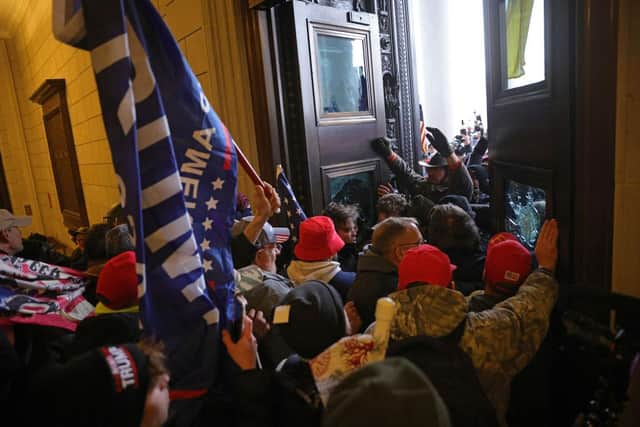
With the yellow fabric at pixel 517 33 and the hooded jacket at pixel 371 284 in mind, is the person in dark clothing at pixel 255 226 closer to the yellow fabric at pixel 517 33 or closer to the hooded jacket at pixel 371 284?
the hooded jacket at pixel 371 284

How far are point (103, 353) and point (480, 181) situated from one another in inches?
96.7

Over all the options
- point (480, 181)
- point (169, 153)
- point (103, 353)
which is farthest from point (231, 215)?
point (480, 181)

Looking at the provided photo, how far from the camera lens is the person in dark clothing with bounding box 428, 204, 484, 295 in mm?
1507

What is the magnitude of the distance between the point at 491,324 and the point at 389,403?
20.1 inches

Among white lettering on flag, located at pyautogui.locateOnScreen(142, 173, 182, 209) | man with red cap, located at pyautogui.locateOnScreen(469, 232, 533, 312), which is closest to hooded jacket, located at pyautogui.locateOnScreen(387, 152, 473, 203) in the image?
man with red cap, located at pyautogui.locateOnScreen(469, 232, 533, 312)

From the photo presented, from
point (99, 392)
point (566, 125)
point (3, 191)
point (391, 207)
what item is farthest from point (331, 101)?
Answer: point (3, 191)

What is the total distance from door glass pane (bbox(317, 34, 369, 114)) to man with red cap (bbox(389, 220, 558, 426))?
5.17 feet

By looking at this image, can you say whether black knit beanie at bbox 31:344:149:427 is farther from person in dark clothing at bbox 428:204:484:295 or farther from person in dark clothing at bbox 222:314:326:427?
person in dark clothing at bbox 428:204:484:295

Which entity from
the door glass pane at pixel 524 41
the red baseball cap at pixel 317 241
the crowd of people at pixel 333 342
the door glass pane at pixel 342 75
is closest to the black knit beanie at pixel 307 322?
the crowd of people at pixel 333 342

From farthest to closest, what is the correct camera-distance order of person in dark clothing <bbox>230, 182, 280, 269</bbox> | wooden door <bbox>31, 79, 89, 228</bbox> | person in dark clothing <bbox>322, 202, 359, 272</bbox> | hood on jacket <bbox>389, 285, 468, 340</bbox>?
wooden door <bbox>31, 79, 89, 228</bbox> < person in dark clothing <bbox>322, 202, 359, 272</bbox> < person in dark clothing <bbox>230, 182, 280, 269</bbox> < hood on jacket <bbox>389, 285, 468, 340</bbox>

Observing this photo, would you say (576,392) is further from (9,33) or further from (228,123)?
(9,33)

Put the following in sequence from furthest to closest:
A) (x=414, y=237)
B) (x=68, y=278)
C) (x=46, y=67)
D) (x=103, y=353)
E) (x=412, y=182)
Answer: (x=46, y=67)
(x=412, y=182)
(x=68, y=278)
(x=414, y=237)
(x=103, y=353)

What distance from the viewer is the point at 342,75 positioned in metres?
2.50

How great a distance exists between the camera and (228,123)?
7.82ft
